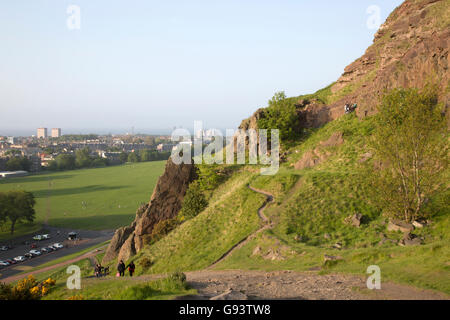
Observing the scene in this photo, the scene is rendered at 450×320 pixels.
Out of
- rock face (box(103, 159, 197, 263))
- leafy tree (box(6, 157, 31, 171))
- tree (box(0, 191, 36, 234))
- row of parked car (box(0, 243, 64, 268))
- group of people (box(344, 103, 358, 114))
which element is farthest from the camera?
leafy tree (box(6, 157, 31, 171))

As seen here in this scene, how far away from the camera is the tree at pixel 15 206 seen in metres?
72.6

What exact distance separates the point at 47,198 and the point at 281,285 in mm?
125937

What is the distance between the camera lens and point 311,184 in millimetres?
31312

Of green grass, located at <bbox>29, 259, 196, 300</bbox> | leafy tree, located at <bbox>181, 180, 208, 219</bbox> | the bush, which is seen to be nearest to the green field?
the bush

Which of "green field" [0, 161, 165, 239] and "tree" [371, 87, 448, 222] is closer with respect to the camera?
"tree" [371, 87, 448, 222]

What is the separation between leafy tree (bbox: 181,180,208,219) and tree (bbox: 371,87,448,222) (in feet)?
73.4

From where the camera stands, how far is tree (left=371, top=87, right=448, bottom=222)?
2205cm

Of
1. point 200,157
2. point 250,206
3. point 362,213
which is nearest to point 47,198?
point 200,157

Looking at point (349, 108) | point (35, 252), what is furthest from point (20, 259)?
point (349, 108)

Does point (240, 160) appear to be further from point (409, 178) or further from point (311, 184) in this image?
point (409, 178)

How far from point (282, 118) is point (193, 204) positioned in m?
20.1

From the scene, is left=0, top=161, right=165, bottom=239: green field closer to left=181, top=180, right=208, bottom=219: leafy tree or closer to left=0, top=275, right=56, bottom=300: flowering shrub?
left=181, top=180, right=208, bottom=219: leafy tree

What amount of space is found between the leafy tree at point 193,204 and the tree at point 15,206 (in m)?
53.1

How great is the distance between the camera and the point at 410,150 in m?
22.8
